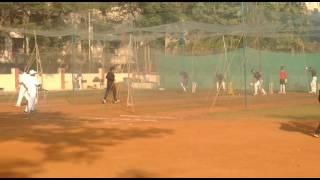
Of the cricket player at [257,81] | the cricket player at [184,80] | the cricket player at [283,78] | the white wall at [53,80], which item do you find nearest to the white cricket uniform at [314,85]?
the cricket player at [283,78]

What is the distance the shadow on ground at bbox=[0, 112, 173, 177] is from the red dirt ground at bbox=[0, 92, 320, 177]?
0.06 ft

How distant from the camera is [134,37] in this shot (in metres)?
30.8

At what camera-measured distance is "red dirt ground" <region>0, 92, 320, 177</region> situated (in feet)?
34.8

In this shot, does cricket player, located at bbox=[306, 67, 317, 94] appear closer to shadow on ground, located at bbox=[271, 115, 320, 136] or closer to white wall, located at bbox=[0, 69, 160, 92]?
shadow on ground, located at bbox=[271, 115, 320, 136]

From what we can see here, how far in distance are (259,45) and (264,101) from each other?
5.95 metres

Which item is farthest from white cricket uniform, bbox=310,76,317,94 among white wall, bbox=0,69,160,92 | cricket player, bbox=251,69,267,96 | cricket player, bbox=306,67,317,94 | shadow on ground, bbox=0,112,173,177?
shadow on ground, bbox=0,112,173,177

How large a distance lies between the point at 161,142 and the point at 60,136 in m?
3.13

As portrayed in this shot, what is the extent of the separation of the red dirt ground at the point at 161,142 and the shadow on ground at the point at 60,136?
0.06ft

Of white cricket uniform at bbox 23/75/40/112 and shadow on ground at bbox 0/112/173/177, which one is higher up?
white cricket uniform at bbox 23/75/40/112

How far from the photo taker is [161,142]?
48.1 feet

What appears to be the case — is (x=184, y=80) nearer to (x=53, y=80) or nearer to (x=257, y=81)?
(x=257, y=81)

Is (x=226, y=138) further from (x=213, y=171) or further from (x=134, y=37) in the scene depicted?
(x=134, y=37)

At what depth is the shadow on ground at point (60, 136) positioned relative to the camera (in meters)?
11.5

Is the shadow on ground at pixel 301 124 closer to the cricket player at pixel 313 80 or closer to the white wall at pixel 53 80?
the cricket player at pixel 313 80
